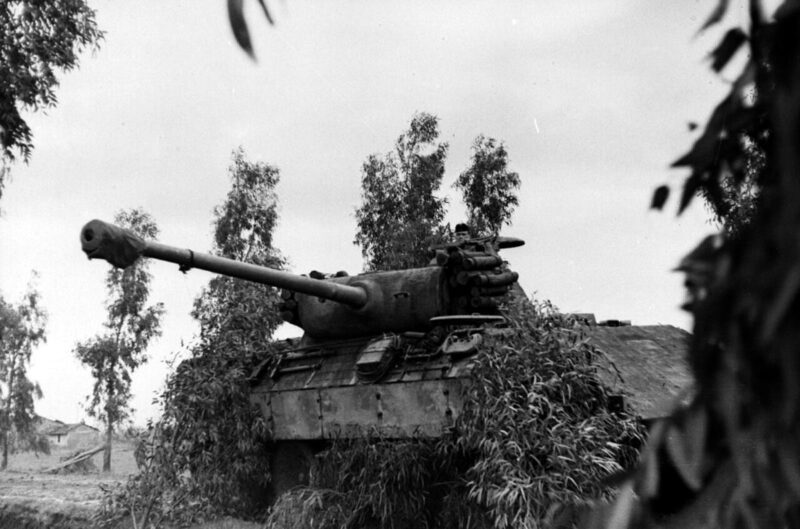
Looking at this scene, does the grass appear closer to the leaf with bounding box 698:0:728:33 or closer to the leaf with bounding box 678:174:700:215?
the leaf with bounding box 678:174:700:215

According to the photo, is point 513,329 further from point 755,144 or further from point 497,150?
point 497,150

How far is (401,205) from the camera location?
84.5ft

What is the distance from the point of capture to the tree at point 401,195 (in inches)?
1003

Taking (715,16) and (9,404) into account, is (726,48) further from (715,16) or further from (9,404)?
(9,404)

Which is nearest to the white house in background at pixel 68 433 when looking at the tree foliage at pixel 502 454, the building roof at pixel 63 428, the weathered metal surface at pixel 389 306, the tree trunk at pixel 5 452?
the building roof at pixel 63 428

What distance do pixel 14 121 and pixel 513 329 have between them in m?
9.49

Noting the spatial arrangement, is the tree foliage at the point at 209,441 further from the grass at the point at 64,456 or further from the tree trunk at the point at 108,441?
the grass at the point at 64,456

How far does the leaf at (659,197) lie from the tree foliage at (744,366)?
77 mm

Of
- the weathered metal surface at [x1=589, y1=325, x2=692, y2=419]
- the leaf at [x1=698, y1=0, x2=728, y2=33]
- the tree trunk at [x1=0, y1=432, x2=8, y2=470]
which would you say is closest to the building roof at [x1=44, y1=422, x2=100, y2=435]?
the tree trunk at [x1=0, y1=432, x2=8, y2=470]

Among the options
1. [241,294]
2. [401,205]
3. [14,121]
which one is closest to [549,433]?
A: [241,294]

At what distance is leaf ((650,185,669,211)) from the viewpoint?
1.09m

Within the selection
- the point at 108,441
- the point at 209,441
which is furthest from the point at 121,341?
the point at 209,441

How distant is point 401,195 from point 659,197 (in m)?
24.9

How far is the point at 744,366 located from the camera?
97 cm
